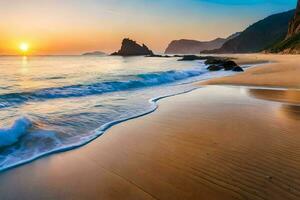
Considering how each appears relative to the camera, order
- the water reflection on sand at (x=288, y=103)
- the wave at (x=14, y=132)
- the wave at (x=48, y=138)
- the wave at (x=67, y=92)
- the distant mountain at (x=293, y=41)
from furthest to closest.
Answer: the distant mountain at (x=293, y=41) < the wave at (x=67, y=92) < the water reflection on sand at (x=288, y=103) < the wave at (x=14, y=132) < the wave at (x=48, y=138)

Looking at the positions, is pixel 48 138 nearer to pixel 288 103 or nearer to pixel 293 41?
pixel 288 103

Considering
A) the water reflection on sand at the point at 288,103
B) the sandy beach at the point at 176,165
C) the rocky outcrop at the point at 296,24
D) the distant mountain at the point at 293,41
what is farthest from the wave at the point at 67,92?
the rocky outcrop at the point at 296,24

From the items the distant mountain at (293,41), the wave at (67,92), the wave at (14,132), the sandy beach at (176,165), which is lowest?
the wave at (67,92)

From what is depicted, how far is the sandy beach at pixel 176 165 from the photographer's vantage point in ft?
12.6

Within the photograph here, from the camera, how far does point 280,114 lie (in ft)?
27.3

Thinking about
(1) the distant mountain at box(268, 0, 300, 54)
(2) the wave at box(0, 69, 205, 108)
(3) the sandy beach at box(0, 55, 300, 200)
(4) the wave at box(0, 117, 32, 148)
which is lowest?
(2) the wave at box(0, 69, 205, 108)

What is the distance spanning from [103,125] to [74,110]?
251 cm

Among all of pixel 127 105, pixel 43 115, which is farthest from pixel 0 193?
pixel 127 105

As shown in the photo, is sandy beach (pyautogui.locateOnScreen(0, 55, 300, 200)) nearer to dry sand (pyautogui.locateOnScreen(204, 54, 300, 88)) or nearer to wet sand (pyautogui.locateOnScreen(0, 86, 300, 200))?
wet sand (pyautogui.locateOnScreen(0, 86, 300, 200))

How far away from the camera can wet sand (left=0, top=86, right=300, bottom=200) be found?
383cm

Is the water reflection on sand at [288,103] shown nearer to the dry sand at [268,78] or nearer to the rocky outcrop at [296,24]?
→ the dry sand at [268,78]

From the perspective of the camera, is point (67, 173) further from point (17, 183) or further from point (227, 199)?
point (227, 199)

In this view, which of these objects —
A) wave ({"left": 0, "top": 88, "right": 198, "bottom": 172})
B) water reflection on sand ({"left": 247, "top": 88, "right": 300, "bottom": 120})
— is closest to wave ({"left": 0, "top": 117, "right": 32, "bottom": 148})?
wave ({"left": 0, "top": 88, "right": 198, "bottom": 172})

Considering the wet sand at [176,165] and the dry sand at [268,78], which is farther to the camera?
the dry sand at [268,78]
